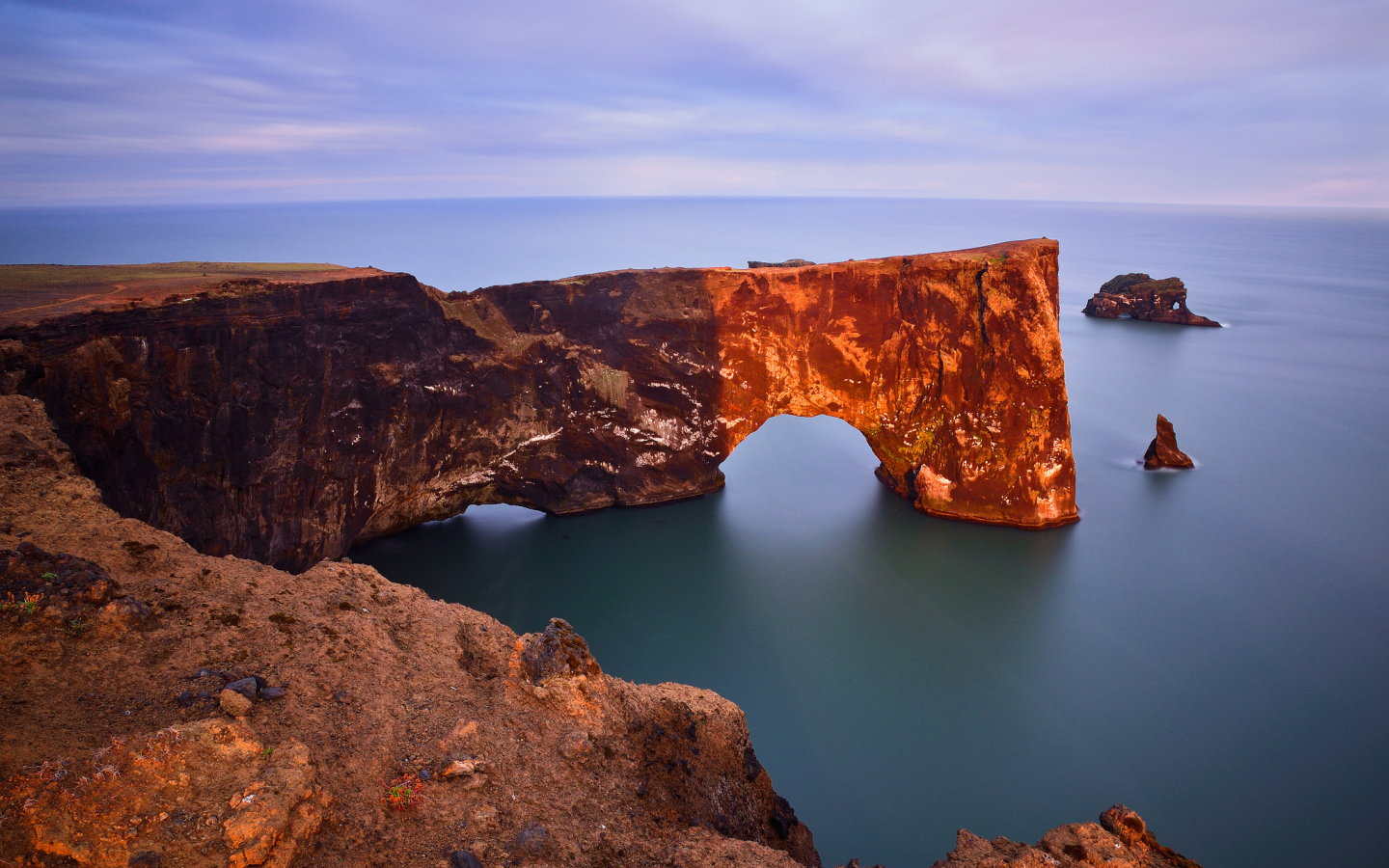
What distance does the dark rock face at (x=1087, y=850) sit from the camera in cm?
588

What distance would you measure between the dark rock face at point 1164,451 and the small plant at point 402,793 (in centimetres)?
2519

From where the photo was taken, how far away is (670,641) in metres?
15.4

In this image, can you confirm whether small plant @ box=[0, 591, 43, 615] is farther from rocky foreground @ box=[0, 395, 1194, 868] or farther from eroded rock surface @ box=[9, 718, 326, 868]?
eroded rock surface @ box=[9, 718, 326, 868]

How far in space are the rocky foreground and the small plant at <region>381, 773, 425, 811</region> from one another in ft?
0.05

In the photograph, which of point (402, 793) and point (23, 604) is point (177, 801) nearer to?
point (402, 793)

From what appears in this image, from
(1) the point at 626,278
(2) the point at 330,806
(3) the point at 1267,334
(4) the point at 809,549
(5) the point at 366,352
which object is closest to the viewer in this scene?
(2) the point at 330,806

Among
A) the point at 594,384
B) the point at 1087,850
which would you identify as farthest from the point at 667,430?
the point at 1087,850

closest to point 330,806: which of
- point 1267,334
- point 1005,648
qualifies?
point 1005,648

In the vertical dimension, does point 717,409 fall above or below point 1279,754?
above

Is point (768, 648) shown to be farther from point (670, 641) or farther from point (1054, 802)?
point (1054, 802)

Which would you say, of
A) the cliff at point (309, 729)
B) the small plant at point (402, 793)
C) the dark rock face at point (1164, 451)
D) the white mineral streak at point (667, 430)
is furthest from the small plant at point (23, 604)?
the dark rock face at point (1164, 451)

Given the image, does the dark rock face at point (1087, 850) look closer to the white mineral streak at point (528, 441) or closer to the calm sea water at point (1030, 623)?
the calm sea water at point (1030, 623)

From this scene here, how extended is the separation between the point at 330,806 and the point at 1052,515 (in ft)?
63.8

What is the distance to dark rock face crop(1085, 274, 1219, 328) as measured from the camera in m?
48.7
